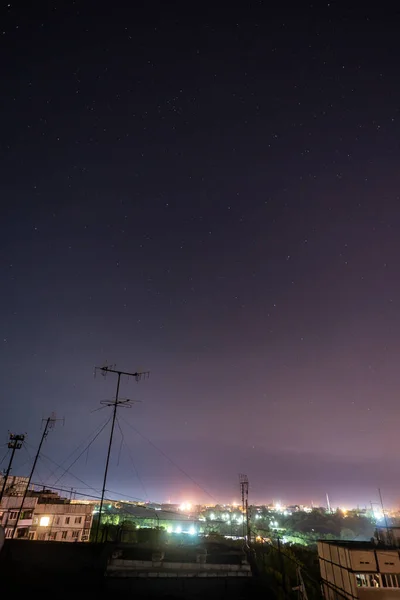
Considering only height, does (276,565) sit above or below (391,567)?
below

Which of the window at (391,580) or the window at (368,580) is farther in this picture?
the window at (391,580)

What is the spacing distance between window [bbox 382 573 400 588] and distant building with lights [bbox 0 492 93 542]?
50972 millimetres

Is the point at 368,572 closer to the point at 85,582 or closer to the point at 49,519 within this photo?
the point at 85,582

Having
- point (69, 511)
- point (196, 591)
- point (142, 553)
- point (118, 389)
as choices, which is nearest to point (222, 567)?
point (196, 591)

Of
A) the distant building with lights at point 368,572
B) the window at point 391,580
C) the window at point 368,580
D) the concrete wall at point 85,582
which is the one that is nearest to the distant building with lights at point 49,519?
the concrete wall at point 85,582

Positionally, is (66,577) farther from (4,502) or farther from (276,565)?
(4,502)

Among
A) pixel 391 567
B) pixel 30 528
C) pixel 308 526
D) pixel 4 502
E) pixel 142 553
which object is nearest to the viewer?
pixel 142 553

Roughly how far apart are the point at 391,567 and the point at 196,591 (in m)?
13.2

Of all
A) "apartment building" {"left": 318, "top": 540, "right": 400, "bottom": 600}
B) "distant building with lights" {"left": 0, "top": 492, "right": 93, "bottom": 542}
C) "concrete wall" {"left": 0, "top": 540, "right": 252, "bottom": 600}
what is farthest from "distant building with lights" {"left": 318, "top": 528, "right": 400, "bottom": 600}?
"distant building with lights" {"left": 0, "top": 492, "right": 93, "bottom": 542}

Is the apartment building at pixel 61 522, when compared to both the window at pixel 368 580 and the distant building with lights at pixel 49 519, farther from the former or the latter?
the window at pixel 368 580

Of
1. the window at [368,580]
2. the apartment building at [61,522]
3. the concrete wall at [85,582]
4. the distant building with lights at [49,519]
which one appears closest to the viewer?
the concrete wall at [85,582]

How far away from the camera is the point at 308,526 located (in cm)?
16838

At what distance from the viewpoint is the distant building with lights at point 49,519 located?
176ft

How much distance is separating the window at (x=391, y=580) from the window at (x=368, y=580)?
36 centimetres
